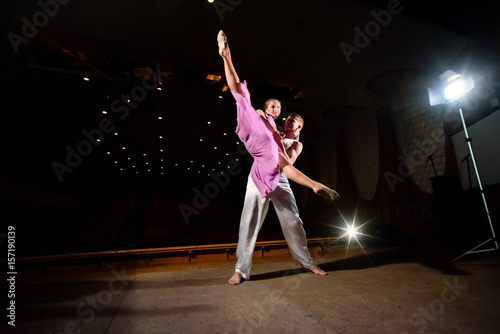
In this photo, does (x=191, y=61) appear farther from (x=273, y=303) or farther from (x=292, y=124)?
(x=273, y=303)

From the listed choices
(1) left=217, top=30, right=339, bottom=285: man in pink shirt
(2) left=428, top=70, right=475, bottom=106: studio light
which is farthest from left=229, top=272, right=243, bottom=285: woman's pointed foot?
(2) left=428, top=70, right=475, bottom=106: studio light

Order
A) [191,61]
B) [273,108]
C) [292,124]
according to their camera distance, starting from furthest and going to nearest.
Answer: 1. [191,61]
2. [292,124]
3. [273,108]

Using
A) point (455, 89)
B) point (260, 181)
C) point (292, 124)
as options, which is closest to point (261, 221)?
point (260, 181)

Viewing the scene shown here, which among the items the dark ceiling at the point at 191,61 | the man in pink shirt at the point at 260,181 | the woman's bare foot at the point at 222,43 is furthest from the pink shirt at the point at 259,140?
the dark ceiling at the point at 191,61

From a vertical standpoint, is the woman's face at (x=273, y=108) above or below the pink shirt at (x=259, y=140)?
above

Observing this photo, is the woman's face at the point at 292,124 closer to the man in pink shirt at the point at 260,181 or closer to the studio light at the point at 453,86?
the man in pink shirt at the point at 260,181

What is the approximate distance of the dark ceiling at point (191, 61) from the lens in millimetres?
3410

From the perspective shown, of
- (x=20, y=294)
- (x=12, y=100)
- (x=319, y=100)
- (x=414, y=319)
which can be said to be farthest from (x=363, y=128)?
(x=12, y=100)

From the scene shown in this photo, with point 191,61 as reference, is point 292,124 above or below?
below

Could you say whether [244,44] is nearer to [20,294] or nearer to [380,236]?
[20,294]

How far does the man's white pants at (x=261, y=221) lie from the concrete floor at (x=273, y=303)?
0.16m

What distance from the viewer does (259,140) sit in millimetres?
1462

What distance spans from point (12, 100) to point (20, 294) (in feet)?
25.5

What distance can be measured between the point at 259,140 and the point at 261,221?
632 millimetres
